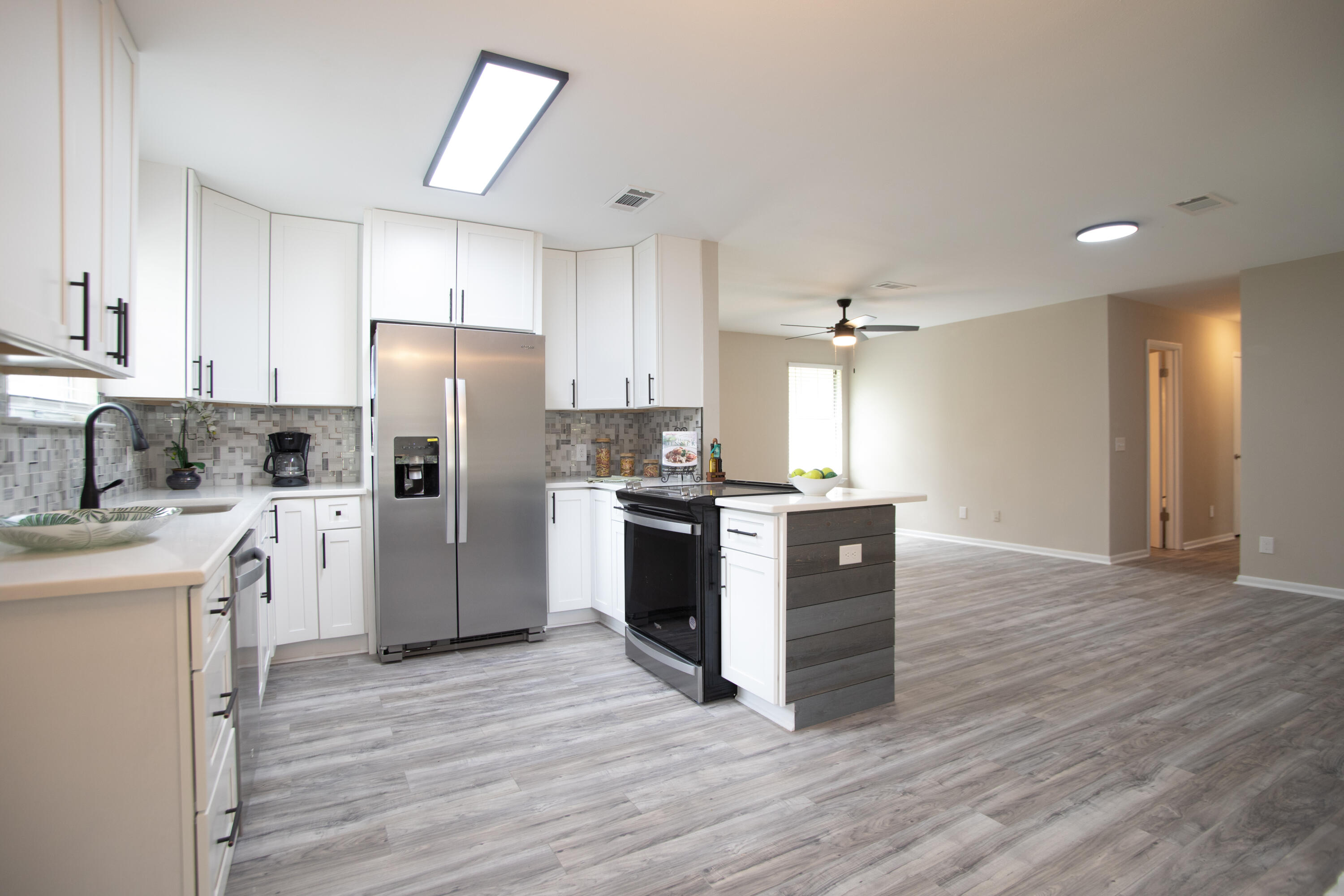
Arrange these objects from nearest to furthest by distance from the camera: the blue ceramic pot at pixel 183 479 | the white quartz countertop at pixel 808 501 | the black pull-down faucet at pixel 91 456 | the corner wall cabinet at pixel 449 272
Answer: the black pull-down faucet at pixel 91 456
the white quartz countertop at pixel 808 501
the blue ceramic pot at pixel 183 479
the corner wall cabinet at pixel 449 272

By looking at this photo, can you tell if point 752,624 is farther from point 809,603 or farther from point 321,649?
point 321,649

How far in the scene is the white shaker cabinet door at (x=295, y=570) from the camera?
3285 millimetres

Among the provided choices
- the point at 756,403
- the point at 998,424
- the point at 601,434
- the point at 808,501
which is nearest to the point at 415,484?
the point at 601,434

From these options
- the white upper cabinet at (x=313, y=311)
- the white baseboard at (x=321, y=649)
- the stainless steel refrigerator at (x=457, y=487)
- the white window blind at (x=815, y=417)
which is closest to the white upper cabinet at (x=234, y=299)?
the white upper cabinet at (x=313, y=311)

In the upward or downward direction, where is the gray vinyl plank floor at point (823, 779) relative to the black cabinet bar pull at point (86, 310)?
downward

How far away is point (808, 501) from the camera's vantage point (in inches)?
102

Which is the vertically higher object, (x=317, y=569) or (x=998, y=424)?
(x=998, y=424)

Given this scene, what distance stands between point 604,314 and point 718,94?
2.04m

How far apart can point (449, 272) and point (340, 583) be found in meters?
1.89

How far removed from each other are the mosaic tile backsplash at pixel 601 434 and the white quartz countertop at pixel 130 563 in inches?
101

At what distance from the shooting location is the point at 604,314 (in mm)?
4340

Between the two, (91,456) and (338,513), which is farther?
(338,513)

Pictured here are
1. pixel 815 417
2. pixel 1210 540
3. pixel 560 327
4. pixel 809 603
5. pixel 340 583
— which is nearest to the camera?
pixel 809 603

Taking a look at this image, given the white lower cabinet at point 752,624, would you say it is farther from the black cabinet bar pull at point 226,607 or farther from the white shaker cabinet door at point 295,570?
the white shaker cabinet door at point 295,570
